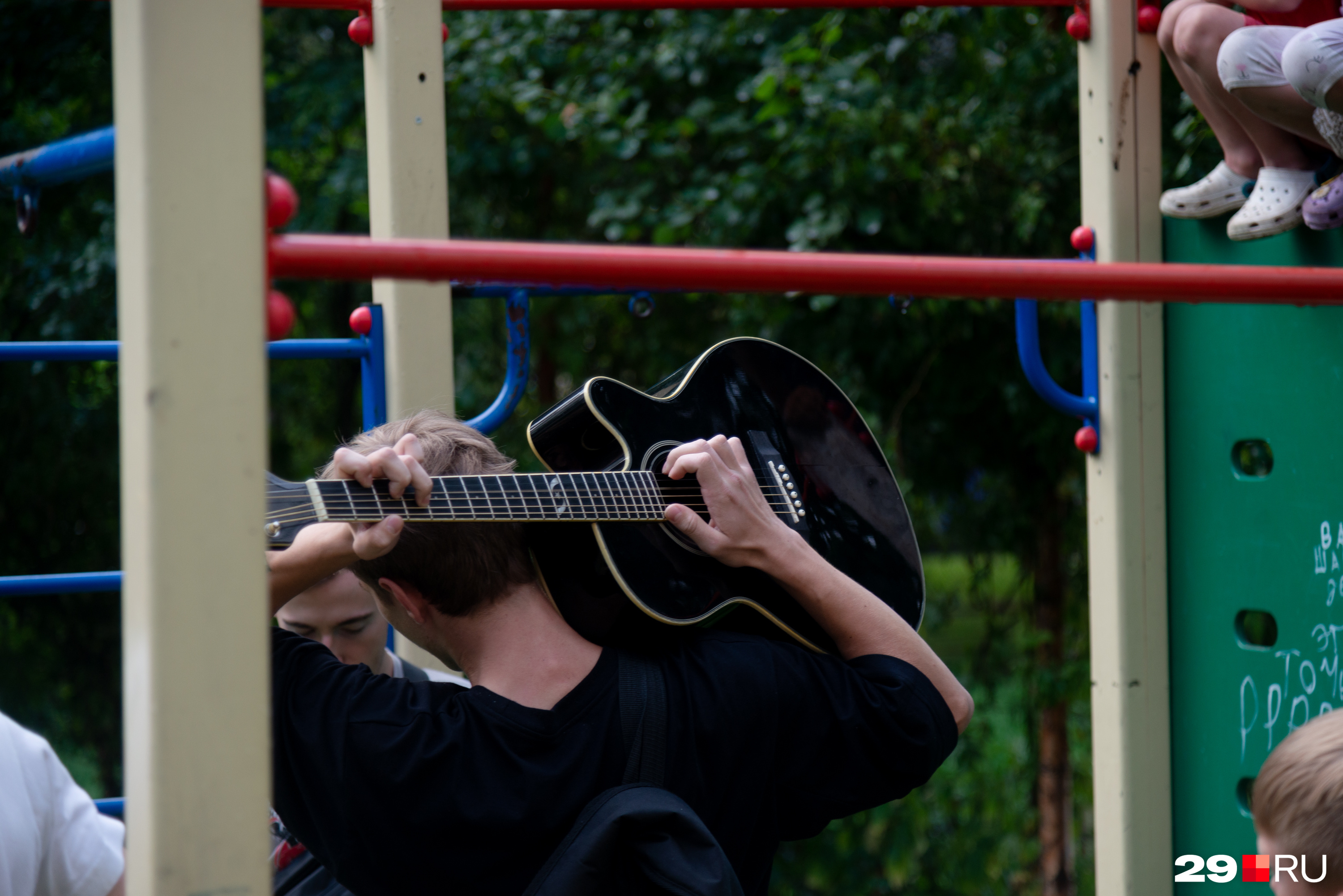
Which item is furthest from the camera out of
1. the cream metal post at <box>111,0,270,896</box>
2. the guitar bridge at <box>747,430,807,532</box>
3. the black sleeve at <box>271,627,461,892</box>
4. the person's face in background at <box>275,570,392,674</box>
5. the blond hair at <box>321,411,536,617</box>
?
the person's face in background at <box>275,570,392,674</box>

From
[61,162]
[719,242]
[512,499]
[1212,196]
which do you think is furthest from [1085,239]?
[719,242]

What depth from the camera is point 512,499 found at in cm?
135

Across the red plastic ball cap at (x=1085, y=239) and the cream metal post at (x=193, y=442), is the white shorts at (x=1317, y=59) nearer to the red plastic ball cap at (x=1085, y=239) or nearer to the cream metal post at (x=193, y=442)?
the red plastic ball cap at (x=1085, y=239)

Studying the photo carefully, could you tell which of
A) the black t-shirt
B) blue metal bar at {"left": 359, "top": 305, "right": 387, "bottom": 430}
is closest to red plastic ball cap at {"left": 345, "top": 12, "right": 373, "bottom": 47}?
blue metal bar at {"left": 359, "top": 305, "right": 387, "bottom": 430}

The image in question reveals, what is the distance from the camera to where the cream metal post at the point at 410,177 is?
1949mm

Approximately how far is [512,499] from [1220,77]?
4.22ft

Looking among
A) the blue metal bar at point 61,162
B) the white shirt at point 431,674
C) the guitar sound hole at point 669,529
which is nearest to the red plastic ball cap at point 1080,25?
the guitar sound hole at point 669,529

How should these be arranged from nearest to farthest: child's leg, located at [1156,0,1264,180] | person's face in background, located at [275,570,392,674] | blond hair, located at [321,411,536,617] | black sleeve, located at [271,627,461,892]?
black sleeve, located at [271,627,461,892], blond hair, located at [321,411,536,617], person's face in background, located at [275,570,392,674], child's leg, located at [1156,0,1264,180]

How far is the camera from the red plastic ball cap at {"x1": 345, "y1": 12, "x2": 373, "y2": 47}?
6.41ft

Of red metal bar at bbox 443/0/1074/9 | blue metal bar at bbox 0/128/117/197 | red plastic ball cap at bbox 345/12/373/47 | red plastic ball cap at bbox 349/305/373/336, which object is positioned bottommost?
red plastic ball cap at bbox 349/305/373/336

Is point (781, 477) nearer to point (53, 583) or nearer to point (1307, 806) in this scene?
point (1307, 806)

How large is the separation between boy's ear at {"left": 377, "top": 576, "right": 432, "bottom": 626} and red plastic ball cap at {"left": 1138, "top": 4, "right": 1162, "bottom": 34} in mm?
1521

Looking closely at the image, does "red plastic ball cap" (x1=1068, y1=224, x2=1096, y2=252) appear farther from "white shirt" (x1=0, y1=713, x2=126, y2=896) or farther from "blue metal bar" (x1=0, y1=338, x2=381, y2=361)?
"white shirt" (x1=0, y1=713, x2=126, y2=896)

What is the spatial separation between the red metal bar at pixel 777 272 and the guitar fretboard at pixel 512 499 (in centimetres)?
33
